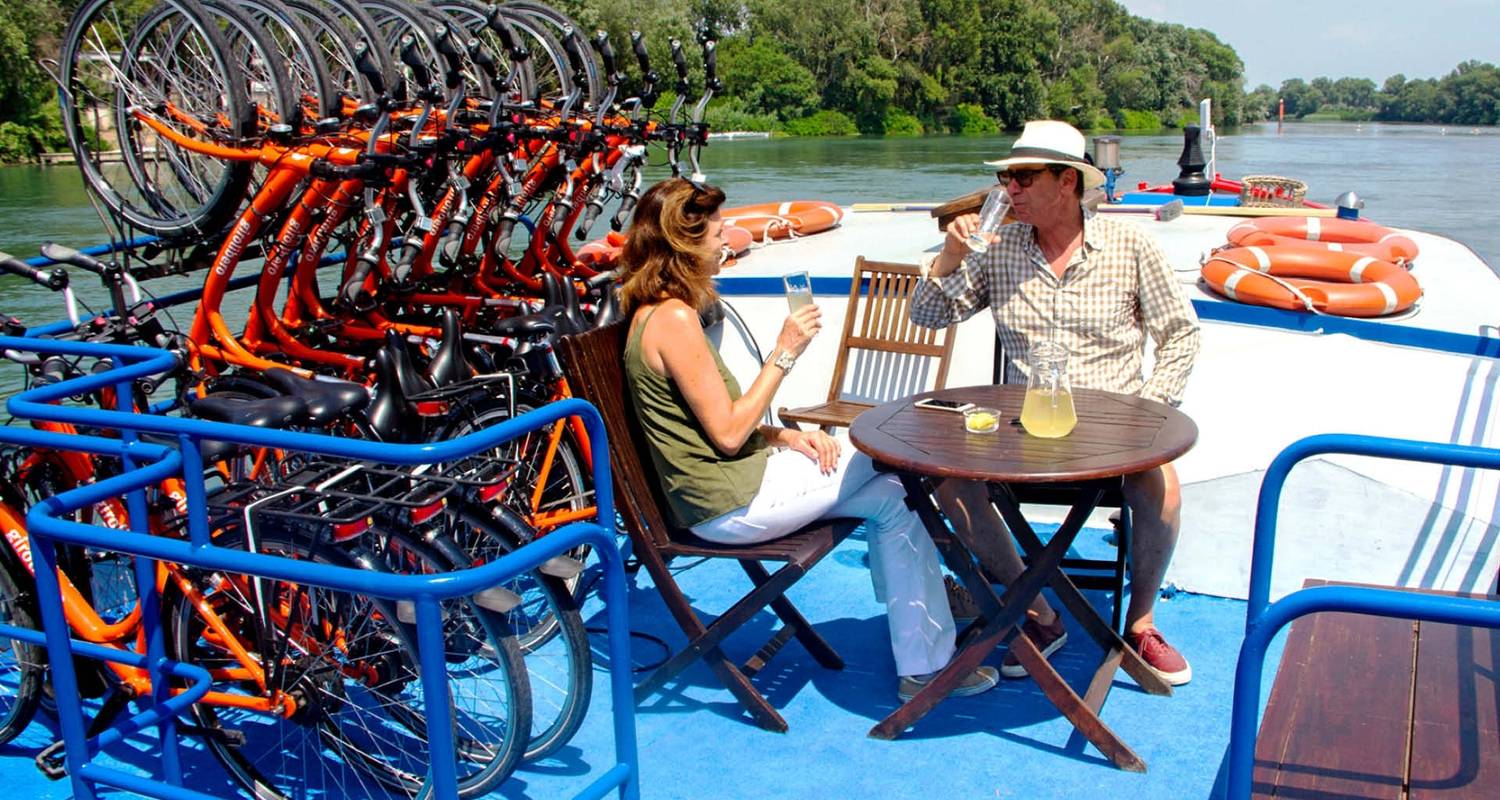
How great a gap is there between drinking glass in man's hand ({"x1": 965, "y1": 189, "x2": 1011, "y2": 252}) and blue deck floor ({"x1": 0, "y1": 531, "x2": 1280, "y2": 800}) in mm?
1069

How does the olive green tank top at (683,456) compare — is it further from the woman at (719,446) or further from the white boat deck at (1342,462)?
the white boat deck at (1342,462)

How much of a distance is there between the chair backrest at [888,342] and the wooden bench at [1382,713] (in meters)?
2.16

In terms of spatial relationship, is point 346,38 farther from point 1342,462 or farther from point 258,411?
point 1342,462

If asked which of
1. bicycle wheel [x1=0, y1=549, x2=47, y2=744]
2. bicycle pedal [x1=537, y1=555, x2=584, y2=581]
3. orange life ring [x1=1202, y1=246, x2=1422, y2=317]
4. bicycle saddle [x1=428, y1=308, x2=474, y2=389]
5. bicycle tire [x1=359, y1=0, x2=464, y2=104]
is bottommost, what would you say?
bicycle wheel [x1=0, y1=549, x2=47, y2=744]

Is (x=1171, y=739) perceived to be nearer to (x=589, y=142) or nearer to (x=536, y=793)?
(x=536, y=793)

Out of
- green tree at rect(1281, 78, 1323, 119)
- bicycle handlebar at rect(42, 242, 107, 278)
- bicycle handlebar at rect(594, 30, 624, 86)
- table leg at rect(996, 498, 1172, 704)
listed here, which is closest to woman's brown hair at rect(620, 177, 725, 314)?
table leg at rect(996, 498, 1172, 704)

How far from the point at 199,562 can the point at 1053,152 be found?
2165 millimetres

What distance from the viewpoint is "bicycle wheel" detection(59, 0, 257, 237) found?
4391mm

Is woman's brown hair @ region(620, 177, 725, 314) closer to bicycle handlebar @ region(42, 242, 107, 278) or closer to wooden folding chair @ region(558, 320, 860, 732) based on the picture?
wooden folding chair @ region(558, 320, 860, 732)

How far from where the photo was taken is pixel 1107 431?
277 cm

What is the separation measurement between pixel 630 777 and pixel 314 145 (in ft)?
9.62

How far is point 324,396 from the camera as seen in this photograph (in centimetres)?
276

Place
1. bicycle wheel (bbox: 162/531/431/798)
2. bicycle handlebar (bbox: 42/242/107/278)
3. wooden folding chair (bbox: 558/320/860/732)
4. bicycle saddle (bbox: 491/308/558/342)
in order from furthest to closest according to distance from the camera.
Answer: bicycle saddle (bbox: 491/308/558/342), bicycle handlebar (bbox: 42/242/107/278), wooden folding chair (bbox: 558/320/860/732), bicycle wheel (bbox: 162/531/431/798)

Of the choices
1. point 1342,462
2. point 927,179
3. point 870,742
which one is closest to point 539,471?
point 870,742
